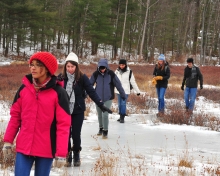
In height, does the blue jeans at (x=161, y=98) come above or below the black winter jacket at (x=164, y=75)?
below

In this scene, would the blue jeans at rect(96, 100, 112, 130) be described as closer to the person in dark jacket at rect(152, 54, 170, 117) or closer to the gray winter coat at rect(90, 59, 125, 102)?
the gray winter coat at rect(90, 59, 125, 102)

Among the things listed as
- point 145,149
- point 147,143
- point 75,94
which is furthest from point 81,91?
point 147,143

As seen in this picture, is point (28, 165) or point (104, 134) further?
point (104, 134)

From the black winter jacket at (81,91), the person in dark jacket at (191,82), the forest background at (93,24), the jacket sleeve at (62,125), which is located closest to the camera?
the jacket sleeve at (62,125)

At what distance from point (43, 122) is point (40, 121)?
0.09ft

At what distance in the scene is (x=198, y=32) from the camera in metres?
46.0

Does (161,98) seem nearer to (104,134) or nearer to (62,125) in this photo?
(104,134)

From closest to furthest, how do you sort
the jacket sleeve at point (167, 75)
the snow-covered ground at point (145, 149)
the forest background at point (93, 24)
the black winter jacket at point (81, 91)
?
1. the snow-covered ground at point (145, 149)
2. the black winter jacket at point (81, 91)
3. the jacket sleeve at point (167, 75)
4. the forest background at point (93, 24)

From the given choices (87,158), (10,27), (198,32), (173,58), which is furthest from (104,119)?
(198,32)

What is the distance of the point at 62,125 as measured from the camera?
2.88 meters

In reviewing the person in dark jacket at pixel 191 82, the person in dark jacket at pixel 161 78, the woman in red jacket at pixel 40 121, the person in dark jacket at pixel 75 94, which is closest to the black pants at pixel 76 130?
the person in dark jacket at pixel 75 94

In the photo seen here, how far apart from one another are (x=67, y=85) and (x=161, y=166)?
183cm

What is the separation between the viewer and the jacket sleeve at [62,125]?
2811 millimetres

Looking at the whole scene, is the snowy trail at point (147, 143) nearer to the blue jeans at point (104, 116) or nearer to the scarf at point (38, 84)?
the blue jeans at point (104, 116)
